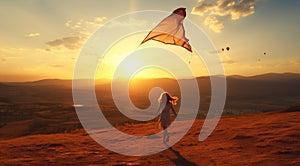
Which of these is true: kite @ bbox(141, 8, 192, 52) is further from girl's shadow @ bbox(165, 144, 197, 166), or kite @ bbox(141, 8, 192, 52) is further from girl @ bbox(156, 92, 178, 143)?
A: girl's shadow @ bbox(165, 144, 197, 166)

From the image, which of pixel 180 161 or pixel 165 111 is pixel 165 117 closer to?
pixel 165 111

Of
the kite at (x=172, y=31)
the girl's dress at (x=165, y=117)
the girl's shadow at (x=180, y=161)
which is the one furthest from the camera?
the kite at (x=172, y=31)

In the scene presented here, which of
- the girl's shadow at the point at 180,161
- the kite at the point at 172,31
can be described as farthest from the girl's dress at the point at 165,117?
the kite at the point at 172,31

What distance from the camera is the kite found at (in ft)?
41.8

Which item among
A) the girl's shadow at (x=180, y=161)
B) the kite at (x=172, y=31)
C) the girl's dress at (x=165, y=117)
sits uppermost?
the kite at (x=172, y=31)

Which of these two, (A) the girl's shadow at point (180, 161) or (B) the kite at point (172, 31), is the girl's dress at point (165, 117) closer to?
(A) the girl's shadow at point (180, 161)

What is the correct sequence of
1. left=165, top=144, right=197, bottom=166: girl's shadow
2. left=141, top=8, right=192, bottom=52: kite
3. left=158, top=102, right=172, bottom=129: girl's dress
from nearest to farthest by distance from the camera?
left=165, top=144, right=197, bottom=166: girl's shadow < left=158, top=102, right=172, bottom=129: girl's dress < left=141, top=8, right=192, bottom=52: kite

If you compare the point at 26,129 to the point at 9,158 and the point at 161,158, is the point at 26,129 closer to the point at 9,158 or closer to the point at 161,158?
the point at 9,158

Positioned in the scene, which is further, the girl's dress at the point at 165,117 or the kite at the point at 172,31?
the kite at the point at 172,31

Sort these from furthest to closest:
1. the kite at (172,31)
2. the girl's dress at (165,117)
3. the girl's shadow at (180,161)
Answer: the kite at (172,31)
the girl's dress at (165,117)
the girl's shadow at (180,161)

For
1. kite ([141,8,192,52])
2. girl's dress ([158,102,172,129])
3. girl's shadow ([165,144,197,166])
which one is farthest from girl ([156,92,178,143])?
kite ([141,8,192,52])

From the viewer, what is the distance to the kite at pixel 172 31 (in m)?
12.7

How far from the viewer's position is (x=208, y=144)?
11.1 metres

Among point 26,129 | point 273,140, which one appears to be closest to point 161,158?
point 273,140
